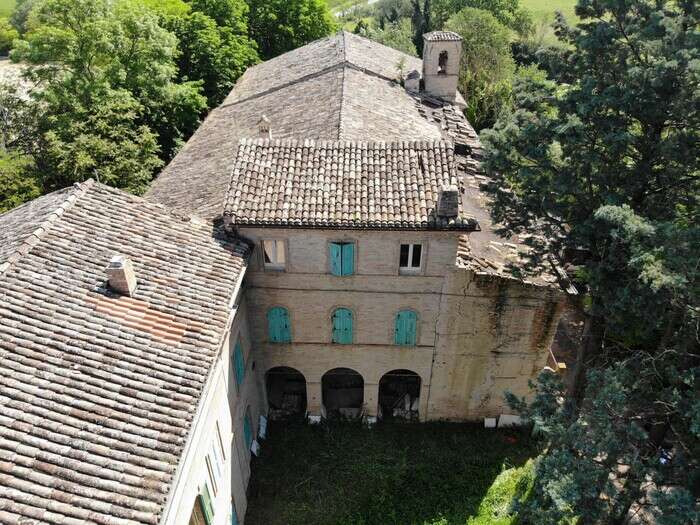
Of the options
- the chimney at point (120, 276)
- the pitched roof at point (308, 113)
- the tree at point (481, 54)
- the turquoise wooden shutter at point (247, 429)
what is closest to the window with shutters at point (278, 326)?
the turquoise wooden shutter at point (247, 429)

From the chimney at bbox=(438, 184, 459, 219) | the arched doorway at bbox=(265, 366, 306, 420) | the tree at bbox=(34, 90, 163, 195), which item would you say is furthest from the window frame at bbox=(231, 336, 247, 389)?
the tree at bbox=(34, 90, 163, 195)

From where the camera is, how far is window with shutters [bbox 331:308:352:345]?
21.0 m

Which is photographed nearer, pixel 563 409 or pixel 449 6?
pixel 563 409

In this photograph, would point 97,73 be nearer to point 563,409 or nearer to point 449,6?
point 563,409

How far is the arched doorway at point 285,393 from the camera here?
2461 centimetres

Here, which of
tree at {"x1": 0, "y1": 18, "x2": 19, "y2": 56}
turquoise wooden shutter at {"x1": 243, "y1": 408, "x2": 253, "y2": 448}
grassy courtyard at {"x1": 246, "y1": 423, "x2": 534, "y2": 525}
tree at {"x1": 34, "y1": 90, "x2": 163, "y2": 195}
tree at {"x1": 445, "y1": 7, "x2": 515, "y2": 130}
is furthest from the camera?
tree at {"x1": 0, "y1": 18, "x2": 19, "y2": 56}

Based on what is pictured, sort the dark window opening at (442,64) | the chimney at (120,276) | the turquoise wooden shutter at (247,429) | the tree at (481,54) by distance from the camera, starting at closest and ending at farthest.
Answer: the chimney at (120,276) < the turquoise wooden shutter at (247,429) < the dark window opening at (442,64) < the tree at (481,54)

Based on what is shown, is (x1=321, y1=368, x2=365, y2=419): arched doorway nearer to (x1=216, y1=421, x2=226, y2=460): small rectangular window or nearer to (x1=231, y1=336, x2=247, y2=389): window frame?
(x1=231, y1=336, x2=247, y2=389): window frame

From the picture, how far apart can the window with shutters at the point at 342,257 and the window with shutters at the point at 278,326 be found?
2.85m

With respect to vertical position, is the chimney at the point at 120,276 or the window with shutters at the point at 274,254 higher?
the chimney at the point at 120,276

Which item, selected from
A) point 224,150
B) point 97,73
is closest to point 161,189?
point 224,150

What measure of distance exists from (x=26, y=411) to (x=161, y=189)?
15735mm

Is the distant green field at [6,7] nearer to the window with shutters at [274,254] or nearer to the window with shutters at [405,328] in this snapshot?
the window with shutters at [274,254]

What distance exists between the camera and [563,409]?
1522cm
